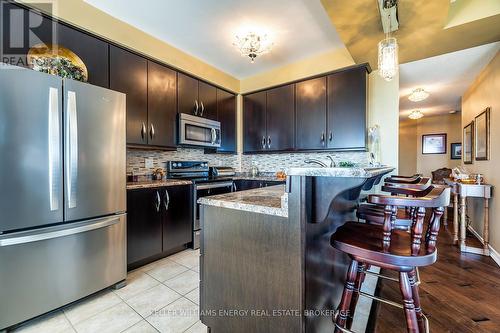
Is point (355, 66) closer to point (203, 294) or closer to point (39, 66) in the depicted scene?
point (203, 294)

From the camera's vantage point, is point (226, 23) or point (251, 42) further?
point (251, 42)

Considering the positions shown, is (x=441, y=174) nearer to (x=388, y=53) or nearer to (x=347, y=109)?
(x=347, y=109)

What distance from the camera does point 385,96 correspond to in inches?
116

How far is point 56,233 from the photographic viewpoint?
1580 mm

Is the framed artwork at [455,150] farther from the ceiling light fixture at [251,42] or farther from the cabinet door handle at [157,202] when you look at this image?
the cabinet door handle at [157,202]

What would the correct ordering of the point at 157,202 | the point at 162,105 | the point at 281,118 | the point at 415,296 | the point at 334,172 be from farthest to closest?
the point at 281,118 → the point at 162,105 → the point at 157,202 → the point at 415,296 → the point at 334,172

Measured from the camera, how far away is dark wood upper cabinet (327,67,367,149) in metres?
2.85

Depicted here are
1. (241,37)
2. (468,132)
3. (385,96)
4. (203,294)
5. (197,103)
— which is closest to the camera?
(203,294)

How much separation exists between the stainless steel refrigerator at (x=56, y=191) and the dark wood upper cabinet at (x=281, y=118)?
7.58 feet

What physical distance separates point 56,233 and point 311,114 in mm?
3139

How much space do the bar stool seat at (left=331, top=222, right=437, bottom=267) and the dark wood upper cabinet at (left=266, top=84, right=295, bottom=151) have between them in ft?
7.62

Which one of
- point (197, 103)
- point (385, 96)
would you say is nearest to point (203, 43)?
point (197, 103)

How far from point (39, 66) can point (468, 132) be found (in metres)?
5.97

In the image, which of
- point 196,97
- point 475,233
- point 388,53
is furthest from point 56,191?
point 475,233
